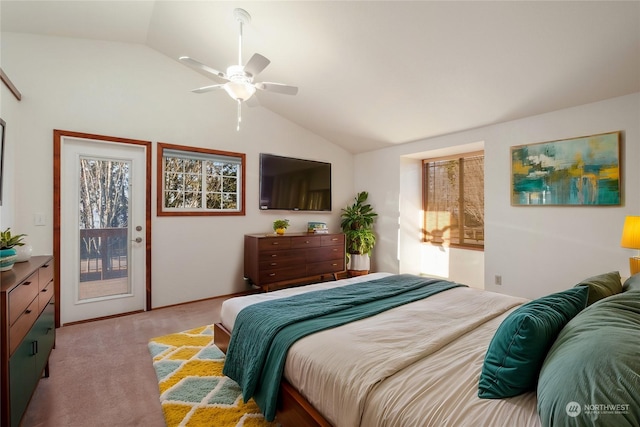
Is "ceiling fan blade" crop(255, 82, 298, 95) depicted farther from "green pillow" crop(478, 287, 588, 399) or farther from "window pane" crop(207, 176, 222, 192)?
"green pillow" crop(478, 287, 588, 399)

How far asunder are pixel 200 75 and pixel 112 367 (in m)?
Answer: 3.56

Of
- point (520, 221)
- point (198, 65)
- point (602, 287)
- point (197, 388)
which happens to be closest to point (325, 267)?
point (520, 221)

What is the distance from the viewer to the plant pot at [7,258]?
174 centimetres

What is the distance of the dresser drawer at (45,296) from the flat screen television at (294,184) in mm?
2679

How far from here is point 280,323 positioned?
1.71 meters

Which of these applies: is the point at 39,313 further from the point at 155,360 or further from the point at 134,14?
the point at 134,14

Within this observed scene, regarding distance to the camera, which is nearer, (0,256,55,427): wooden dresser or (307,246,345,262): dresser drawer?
(0,256,55,427): wooden dresser

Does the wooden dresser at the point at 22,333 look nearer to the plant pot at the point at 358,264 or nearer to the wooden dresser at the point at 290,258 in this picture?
the wooden dresser at the point at 290,258

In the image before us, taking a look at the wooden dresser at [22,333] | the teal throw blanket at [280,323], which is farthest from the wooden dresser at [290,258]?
the wooden dresser at [22,333]

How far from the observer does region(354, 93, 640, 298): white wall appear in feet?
10.0

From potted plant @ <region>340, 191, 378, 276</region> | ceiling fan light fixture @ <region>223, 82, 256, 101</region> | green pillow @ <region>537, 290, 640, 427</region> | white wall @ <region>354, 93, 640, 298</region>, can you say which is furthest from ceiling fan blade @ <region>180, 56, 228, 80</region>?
potted plant @ <region>340, 191, 378, 276</region>

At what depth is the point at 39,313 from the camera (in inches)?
76.2

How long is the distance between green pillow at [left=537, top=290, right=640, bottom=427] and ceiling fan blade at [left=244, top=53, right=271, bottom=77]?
2405 mm

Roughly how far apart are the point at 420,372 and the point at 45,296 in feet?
8.15
